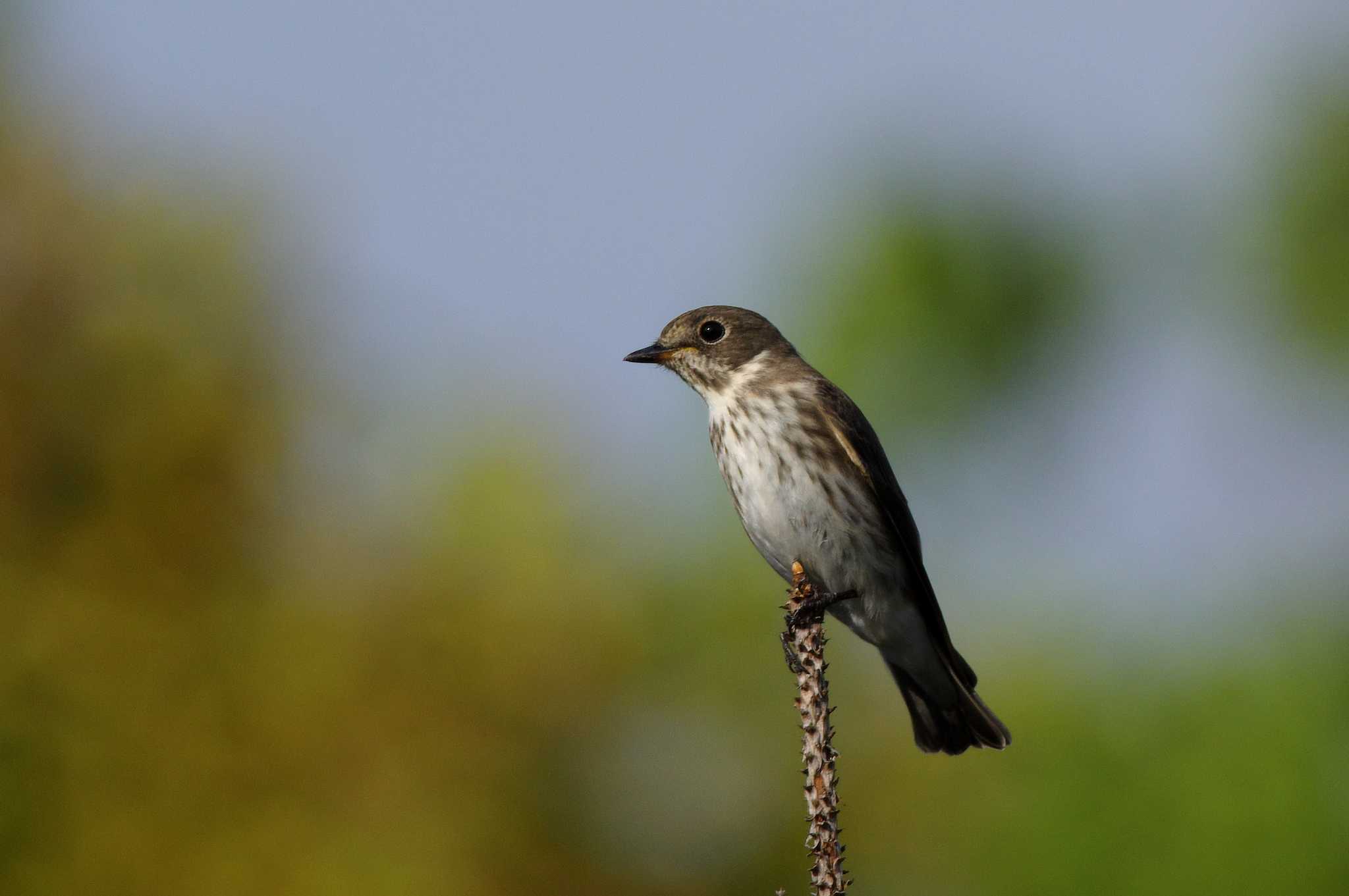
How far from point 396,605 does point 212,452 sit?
2358 millimetres

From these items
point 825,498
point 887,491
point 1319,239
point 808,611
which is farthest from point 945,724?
point 1319,239

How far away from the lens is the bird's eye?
26.1 ft

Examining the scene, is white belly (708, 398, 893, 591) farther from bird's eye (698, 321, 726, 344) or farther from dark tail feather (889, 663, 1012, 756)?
dark tail feather (889, 663, 1012, 756)

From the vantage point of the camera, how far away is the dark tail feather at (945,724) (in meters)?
8.26

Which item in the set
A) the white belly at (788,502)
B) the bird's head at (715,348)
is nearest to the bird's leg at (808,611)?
the white belly at (788,502)

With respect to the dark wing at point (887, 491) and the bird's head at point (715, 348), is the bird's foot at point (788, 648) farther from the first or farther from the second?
the bird's head at point (715, 348)

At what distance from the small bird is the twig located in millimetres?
2122

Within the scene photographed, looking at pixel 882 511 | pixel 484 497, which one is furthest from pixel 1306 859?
pixel 882 511

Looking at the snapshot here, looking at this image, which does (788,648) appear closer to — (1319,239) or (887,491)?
(887,491)

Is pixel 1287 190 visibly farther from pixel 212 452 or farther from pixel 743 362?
pixel 743 362

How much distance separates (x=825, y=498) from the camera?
283 inches

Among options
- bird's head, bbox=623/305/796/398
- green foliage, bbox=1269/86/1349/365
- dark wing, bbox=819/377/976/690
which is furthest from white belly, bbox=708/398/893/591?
green foliage, bbox=1269/86/1349/365

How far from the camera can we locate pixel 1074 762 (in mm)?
15805

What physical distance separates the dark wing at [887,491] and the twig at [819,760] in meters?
2.56
